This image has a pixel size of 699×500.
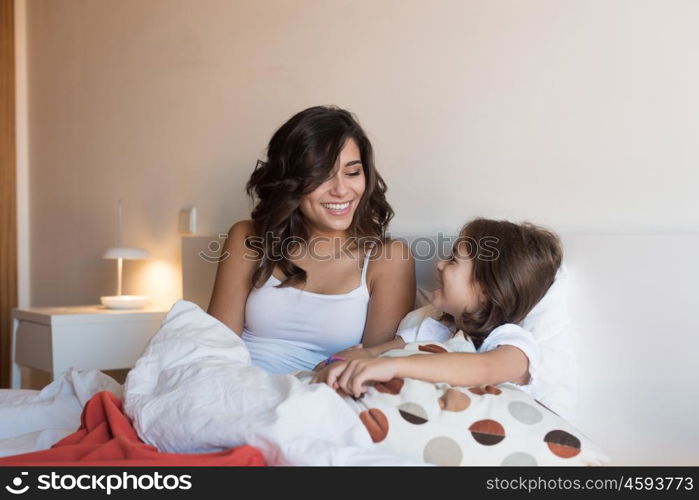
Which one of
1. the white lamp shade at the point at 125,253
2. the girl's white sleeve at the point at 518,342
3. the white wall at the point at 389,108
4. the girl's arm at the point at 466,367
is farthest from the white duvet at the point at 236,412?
the white lamp shade at the point at 125,253

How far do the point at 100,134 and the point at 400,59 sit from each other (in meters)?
1.69

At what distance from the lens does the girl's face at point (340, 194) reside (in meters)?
1.88

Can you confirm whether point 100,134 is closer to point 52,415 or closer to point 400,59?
point 400,59

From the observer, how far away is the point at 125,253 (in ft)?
9.38

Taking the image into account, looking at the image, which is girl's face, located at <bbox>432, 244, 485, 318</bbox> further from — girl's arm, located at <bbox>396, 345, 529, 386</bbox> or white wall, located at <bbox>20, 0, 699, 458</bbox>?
white wall, located at <bbox>20, 0, 699, 458</bbox>

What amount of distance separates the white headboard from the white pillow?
0.06 m

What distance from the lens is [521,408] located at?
1234 mm

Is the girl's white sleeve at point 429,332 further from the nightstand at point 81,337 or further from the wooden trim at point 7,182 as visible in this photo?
the wooden trim at point 7,182

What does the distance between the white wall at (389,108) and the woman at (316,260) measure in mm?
215

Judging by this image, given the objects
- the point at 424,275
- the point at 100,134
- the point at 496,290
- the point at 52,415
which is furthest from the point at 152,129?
the point at 496,290

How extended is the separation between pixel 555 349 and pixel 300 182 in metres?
0.72

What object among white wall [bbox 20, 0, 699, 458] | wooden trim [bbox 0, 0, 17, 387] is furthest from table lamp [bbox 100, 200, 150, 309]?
wooden trim [bbox 0, 0, 17, 387]

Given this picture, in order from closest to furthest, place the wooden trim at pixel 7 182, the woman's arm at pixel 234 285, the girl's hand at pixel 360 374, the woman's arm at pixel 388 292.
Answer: the girl's hand at pixel 360 374 < the woman's arm at pixel 388 292 < the woman's arm at pixel 234 285 < the wooden trim at pixel 7 182
